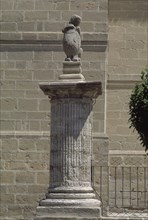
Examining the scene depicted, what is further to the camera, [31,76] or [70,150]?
[31,76]

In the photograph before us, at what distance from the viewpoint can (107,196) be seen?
1205 cm

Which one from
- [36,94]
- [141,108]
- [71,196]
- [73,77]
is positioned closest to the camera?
[71,196]

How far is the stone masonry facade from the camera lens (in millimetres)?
12141

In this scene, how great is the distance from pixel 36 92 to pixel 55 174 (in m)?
4.09

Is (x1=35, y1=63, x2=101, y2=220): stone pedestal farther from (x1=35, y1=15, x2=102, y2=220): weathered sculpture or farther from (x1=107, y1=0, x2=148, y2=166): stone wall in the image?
(x1=107, y1=0, x2=148, y2=166): stone wall

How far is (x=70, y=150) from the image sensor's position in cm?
848

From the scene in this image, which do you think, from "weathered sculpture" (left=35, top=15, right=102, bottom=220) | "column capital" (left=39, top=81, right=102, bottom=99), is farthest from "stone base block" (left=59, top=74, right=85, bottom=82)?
"column capital" (left=39, top=81, right=102, bottom=99)

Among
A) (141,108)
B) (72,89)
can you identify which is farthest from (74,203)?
(141,108)

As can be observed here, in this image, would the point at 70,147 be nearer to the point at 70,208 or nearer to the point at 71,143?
the point at 71,143

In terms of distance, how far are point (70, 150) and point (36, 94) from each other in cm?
408

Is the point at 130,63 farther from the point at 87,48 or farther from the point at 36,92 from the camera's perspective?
the point at 36,92

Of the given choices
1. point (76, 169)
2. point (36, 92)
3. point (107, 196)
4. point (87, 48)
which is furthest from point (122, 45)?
point (76, 169)

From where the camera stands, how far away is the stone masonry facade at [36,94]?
12141 mm

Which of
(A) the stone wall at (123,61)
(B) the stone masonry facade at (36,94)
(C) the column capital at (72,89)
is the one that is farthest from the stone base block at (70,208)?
(A) the stone wall at (123,61)
